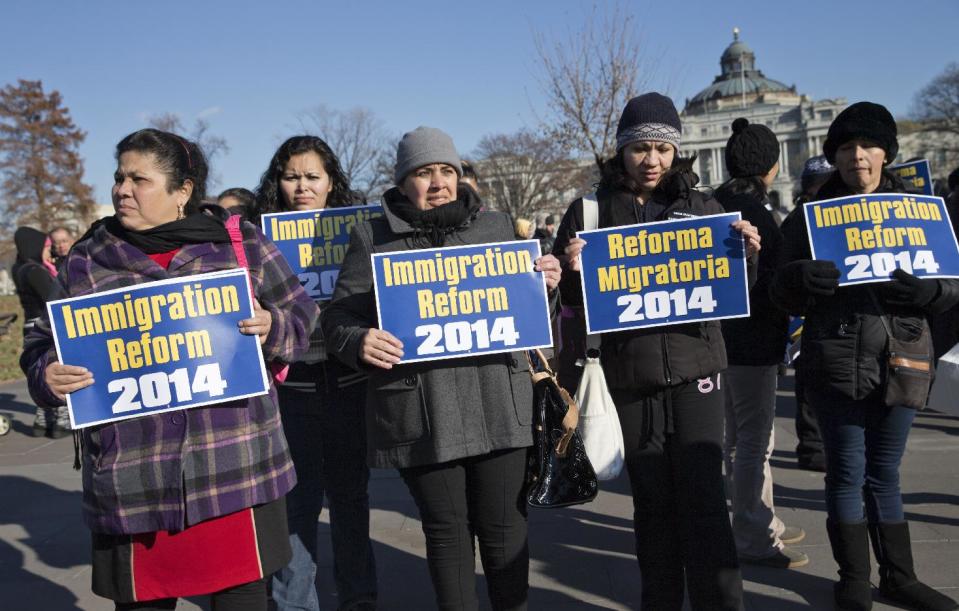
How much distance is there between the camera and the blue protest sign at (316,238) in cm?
400

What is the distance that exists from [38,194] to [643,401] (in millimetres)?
61857

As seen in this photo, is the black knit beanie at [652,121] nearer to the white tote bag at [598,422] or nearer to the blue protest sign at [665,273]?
the blue protest sign at [665,273]

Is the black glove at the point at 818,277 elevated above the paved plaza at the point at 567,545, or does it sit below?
above

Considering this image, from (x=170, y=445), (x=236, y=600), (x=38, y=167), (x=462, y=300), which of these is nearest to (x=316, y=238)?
(x=462, y=300)

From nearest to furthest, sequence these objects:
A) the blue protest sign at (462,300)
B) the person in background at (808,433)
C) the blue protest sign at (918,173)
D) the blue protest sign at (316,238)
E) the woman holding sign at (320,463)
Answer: the blue protest sign at (462,300), the woman holding sign at (320,463), the blue protest sign at (316,238), the blue protest sign at (918,173), the person in background at (808,433)

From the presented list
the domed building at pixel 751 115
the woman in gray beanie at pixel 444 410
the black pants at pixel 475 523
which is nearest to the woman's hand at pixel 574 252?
the woman in gray beanie at pixel 444 410

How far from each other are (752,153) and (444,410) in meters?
2.29

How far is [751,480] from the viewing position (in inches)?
172

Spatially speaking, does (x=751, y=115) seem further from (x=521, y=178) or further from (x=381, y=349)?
(x=381, y=349)

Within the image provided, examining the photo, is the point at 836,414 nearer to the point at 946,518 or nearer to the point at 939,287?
the point at 939,287

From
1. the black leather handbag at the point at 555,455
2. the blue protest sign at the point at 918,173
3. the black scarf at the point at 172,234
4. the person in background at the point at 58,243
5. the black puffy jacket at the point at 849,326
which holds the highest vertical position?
the person in background at the point at 58,243

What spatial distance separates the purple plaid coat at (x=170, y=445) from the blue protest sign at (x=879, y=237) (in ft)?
7.29

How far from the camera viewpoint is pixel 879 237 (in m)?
3.53

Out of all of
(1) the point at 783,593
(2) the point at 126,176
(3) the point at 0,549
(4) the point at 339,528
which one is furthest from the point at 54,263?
(1) the point at 783,593
